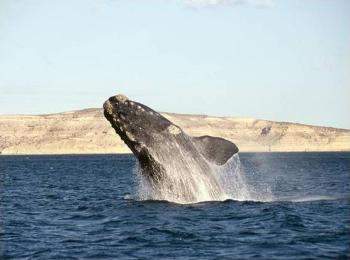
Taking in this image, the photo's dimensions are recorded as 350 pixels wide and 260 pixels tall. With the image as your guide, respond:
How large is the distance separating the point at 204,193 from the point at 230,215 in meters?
2.76

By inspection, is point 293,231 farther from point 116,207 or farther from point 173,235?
point 116,207

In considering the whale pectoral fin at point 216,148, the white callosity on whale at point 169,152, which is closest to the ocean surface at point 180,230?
the white callosity on whale at point 169,152

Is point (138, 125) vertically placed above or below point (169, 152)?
above

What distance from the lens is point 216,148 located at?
75.8 ft

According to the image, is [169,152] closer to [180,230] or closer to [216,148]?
[216,148]

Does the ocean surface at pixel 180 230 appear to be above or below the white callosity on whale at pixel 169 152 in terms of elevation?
below

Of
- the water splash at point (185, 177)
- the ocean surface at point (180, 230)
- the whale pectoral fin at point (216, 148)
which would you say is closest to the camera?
the ocean surface at point (180, 230)

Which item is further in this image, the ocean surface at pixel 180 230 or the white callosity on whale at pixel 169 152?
the white callosity on whale at pixel 169 152

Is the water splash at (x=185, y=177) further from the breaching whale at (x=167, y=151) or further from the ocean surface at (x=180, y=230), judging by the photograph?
the ocean surface at (x=180, y=230)

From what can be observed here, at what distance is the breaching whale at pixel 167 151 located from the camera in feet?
74.5

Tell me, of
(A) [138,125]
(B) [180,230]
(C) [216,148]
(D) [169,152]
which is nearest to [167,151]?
(D) [169,152]

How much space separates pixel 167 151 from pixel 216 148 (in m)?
1.60

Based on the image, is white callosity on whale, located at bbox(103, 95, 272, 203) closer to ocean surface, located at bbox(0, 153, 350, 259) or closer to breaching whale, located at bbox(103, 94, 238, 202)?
breaching whale, located at bbox(103, 94, 238, 202)

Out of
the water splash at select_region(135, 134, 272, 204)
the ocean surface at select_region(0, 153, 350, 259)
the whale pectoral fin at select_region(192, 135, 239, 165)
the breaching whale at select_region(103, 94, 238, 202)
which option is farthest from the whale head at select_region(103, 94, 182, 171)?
the ocean surface at select_region(0, 153, 350, 259)
